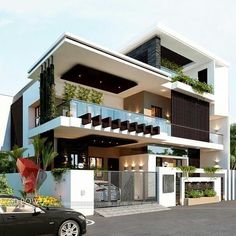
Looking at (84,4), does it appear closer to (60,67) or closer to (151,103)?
(60,67)

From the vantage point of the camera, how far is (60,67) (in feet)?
69.1

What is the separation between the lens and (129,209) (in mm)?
16922

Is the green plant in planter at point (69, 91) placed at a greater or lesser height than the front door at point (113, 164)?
greater

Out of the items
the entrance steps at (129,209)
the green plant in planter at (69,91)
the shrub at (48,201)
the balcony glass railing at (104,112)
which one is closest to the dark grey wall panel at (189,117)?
the balcony glass railing at (104,112)

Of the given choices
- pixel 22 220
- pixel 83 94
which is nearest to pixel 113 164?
pixel 83 94

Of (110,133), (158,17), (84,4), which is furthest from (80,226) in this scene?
(158,17)

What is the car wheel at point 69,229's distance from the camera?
9.70 meters

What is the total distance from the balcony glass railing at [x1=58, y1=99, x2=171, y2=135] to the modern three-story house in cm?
→ 5

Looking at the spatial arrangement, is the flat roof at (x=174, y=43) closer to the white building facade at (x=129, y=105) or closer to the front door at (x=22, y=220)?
the white building facade at (x=129, y=105)

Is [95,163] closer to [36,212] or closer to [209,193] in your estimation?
[209,193]

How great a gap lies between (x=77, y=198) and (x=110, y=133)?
532 cm

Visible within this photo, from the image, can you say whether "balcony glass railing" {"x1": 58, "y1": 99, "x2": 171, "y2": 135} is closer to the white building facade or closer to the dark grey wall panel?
the white building facade

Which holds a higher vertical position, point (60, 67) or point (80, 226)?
point (60, 67)

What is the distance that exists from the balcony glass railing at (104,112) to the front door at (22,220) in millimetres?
9391
